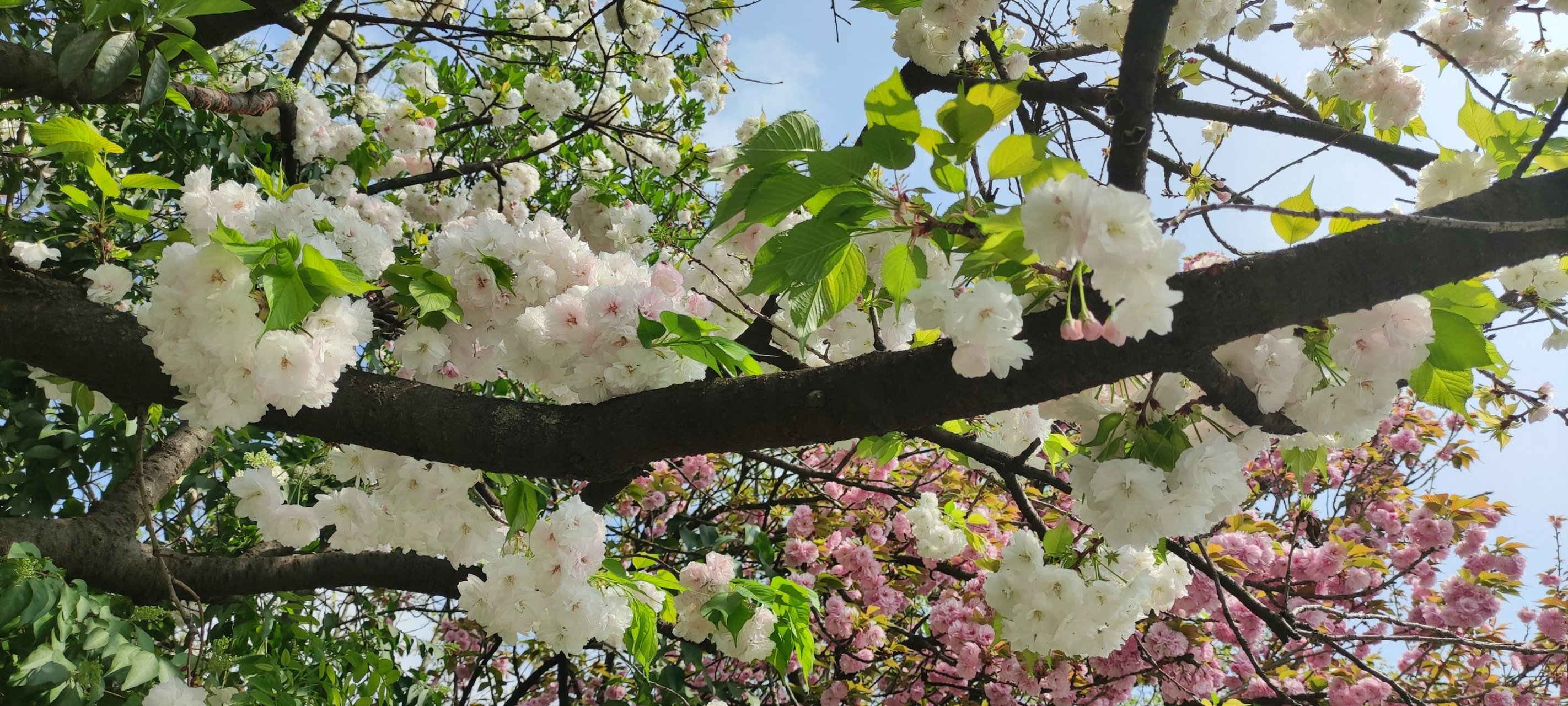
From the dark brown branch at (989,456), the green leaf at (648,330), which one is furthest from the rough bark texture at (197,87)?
the dark brown branch at (989,456)

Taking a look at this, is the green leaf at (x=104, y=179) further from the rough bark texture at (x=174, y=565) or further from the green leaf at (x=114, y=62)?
the rough bark texture at (x=174, y=565)

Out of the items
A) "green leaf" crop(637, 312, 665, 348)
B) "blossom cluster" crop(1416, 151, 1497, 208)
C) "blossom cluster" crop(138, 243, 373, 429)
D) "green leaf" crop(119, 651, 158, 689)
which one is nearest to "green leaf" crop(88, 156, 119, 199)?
"blossom cluster" crop(138, 243, 373, 429)

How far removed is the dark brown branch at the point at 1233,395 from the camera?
1.02 metres

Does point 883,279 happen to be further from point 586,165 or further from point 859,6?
point 586,165

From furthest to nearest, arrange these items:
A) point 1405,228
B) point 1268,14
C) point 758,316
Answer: point 1268,14 < point 758,316 < point 1405,228

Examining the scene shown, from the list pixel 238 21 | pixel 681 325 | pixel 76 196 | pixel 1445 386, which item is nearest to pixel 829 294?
pixel 681 325

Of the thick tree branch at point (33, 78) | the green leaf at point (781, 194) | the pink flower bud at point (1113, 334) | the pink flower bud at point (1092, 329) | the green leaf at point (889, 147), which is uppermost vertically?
the thick tree branch at point (33, 78)

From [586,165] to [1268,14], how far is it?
144 inches

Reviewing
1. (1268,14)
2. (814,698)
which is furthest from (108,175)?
(814,698)

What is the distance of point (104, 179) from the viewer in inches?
53.1

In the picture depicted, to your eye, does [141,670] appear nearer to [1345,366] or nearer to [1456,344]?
[1345,366]

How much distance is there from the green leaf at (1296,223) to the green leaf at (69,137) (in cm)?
173

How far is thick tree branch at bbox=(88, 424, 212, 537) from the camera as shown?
6.74 feet

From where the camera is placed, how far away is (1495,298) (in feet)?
3.41
